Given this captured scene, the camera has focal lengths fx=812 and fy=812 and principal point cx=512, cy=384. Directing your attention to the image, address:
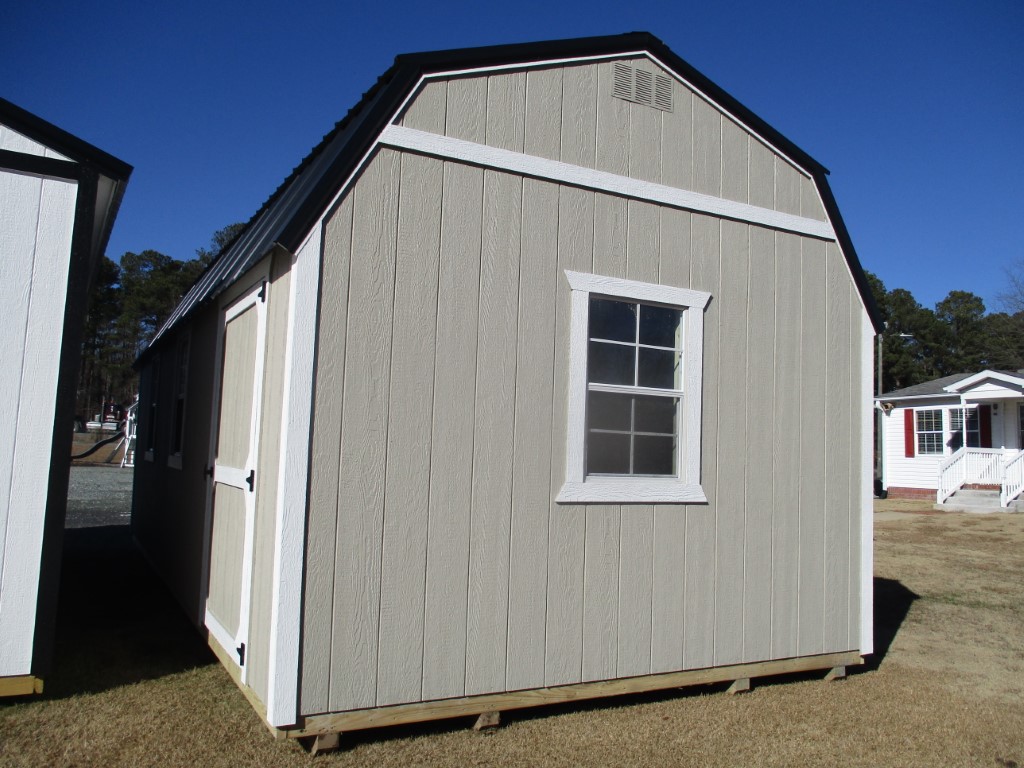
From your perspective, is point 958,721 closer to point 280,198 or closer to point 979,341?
point 280,198

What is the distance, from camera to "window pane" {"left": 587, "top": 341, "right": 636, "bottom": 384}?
5254 mm

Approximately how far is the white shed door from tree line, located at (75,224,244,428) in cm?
4387

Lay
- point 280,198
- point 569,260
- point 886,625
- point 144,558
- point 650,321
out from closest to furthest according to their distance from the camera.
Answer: point 569,260, point 650,321, point 280,198, point 886,625, point 144,558

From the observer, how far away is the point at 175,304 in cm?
4750

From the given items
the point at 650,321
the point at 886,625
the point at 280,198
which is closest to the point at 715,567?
the point at 650,321

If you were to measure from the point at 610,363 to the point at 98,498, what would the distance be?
15.2m

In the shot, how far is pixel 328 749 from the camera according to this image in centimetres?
414

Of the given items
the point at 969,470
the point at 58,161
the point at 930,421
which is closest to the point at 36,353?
the point at 58,161

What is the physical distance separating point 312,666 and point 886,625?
587 centimetres

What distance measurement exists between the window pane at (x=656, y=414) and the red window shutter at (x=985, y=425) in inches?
745

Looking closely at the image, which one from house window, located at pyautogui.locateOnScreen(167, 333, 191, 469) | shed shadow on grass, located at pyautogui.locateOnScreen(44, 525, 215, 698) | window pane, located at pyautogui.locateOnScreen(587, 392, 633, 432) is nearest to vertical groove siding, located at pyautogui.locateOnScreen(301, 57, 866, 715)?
window pane, located at pyautogui.locateOnScreen(587, 392, 633, 432)

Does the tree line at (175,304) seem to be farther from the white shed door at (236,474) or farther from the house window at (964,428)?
the white shed door at (236,474)

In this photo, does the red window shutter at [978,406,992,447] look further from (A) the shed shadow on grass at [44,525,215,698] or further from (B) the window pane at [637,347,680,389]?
(A) the shed shadow on grass at [44,525,215,698]

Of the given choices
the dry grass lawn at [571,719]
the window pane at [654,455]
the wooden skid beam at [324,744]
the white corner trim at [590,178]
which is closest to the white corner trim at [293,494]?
the wooden skid beam at [324,744]
